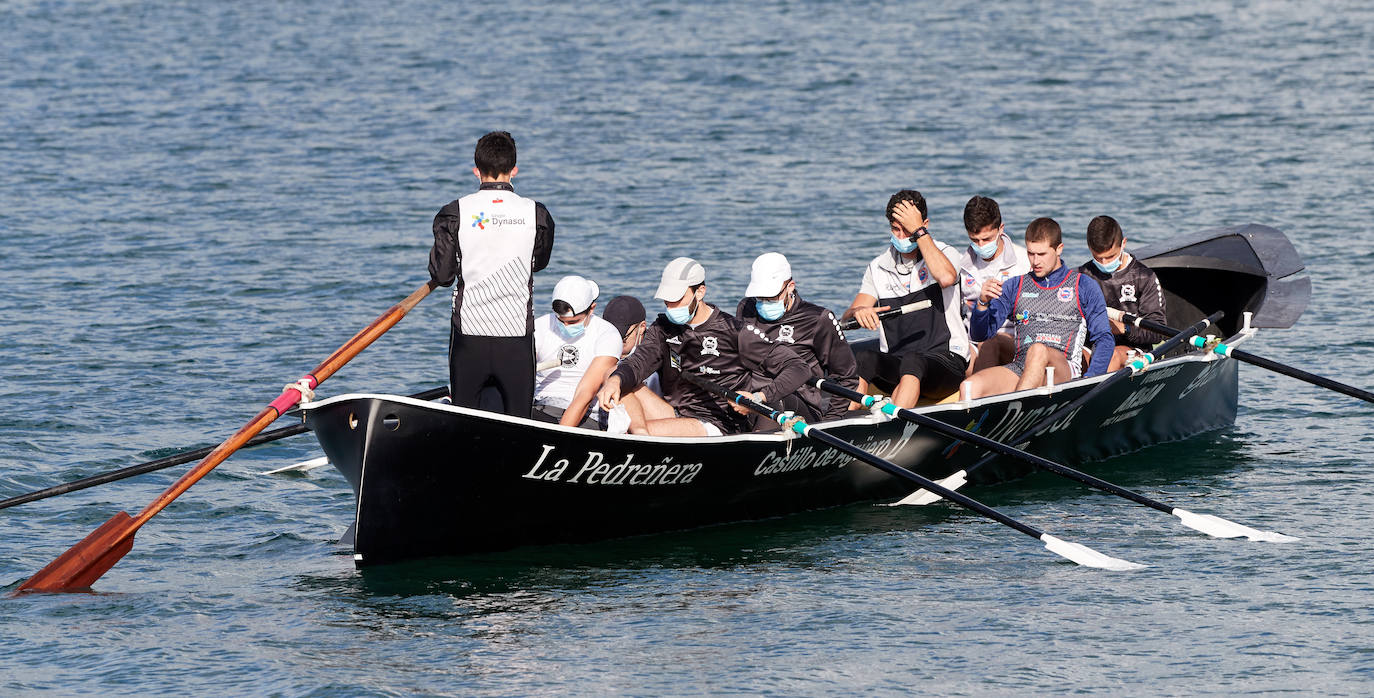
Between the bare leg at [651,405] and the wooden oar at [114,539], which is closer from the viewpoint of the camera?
the wooden oar at [114,539]

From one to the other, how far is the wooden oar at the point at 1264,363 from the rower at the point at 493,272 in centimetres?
508

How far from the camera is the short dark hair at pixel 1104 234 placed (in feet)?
42.5

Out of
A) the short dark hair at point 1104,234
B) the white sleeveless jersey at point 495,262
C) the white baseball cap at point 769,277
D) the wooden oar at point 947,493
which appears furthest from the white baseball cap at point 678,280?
the short dark hair at point 1104,234

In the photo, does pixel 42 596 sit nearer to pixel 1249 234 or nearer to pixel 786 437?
pixel 786 437

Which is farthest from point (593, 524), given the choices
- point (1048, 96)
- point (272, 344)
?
point (1048, 96)

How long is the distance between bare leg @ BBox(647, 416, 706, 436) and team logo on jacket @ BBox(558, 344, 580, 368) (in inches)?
25.3

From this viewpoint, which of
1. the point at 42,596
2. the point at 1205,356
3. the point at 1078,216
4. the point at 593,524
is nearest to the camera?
the point at 42,596

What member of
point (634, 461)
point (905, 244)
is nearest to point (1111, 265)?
point (905, 244)

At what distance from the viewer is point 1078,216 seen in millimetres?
21578

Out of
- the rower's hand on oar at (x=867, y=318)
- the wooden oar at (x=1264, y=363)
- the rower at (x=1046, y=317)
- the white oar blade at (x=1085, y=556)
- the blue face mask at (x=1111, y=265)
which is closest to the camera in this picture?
the white oar blade at (x=1085, y=556)

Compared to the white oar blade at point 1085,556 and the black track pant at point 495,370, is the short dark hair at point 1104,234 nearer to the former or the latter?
the white oar blade at point 1085,556

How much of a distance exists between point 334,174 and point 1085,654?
1753cm

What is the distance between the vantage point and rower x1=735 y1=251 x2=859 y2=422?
35.9 feet

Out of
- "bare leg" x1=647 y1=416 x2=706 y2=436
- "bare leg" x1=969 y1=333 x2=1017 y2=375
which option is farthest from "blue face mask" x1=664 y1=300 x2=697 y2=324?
"bare leg" x1=969 y1=333 x2=1017 y2=375
